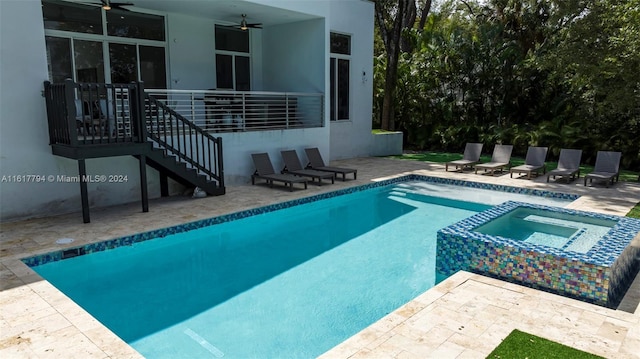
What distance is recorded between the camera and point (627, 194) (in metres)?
10.7

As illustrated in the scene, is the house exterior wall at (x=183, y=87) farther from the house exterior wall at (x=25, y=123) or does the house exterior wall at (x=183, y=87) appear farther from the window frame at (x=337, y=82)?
the window frame at (x=337, y=82)

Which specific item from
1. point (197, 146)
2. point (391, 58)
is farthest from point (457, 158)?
point (197, 146)

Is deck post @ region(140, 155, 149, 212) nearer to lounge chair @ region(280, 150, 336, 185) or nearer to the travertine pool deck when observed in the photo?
the travertine pool deck

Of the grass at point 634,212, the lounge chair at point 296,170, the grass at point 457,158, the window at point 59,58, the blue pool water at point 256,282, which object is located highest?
the window at point 59,58

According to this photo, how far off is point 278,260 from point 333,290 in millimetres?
1528

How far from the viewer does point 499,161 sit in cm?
1440

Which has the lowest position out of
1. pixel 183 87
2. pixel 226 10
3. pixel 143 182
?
pixel 143 182

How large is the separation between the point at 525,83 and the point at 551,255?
1479cm

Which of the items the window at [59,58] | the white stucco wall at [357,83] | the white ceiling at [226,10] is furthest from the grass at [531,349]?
the white stucco wall at [357,83]

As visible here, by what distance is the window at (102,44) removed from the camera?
36.1ft

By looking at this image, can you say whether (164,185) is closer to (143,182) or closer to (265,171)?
(143,182)

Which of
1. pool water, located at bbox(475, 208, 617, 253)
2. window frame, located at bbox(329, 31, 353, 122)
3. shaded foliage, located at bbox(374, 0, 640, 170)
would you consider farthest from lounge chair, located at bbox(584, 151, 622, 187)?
window frame, located at bbox(329, 31, 353, 122)

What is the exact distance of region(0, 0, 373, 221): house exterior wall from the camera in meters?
8.17

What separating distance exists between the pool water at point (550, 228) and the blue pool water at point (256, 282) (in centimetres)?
130
